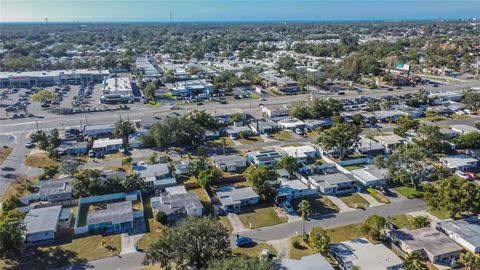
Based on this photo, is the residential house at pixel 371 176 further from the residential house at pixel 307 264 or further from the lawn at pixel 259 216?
the residential house at pixel 307 264

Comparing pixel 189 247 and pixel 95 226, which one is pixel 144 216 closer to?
pixel 95 226

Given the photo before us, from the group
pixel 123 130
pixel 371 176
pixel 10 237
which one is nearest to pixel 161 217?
pixel 10 237

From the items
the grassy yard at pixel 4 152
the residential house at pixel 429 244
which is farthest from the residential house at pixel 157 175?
the residential house at pixel 429 244

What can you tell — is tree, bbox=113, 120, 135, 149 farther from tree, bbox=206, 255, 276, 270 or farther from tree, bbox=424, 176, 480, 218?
tree, bbox=424, 176, 480, 218

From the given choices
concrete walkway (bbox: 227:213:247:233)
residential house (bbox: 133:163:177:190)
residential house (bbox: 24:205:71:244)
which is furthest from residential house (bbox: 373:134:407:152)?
residential house (bbox: 24:205:71:244)

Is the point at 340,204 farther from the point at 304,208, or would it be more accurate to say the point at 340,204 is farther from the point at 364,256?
the point at 364,256

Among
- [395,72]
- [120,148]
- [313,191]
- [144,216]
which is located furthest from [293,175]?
[395,72]
